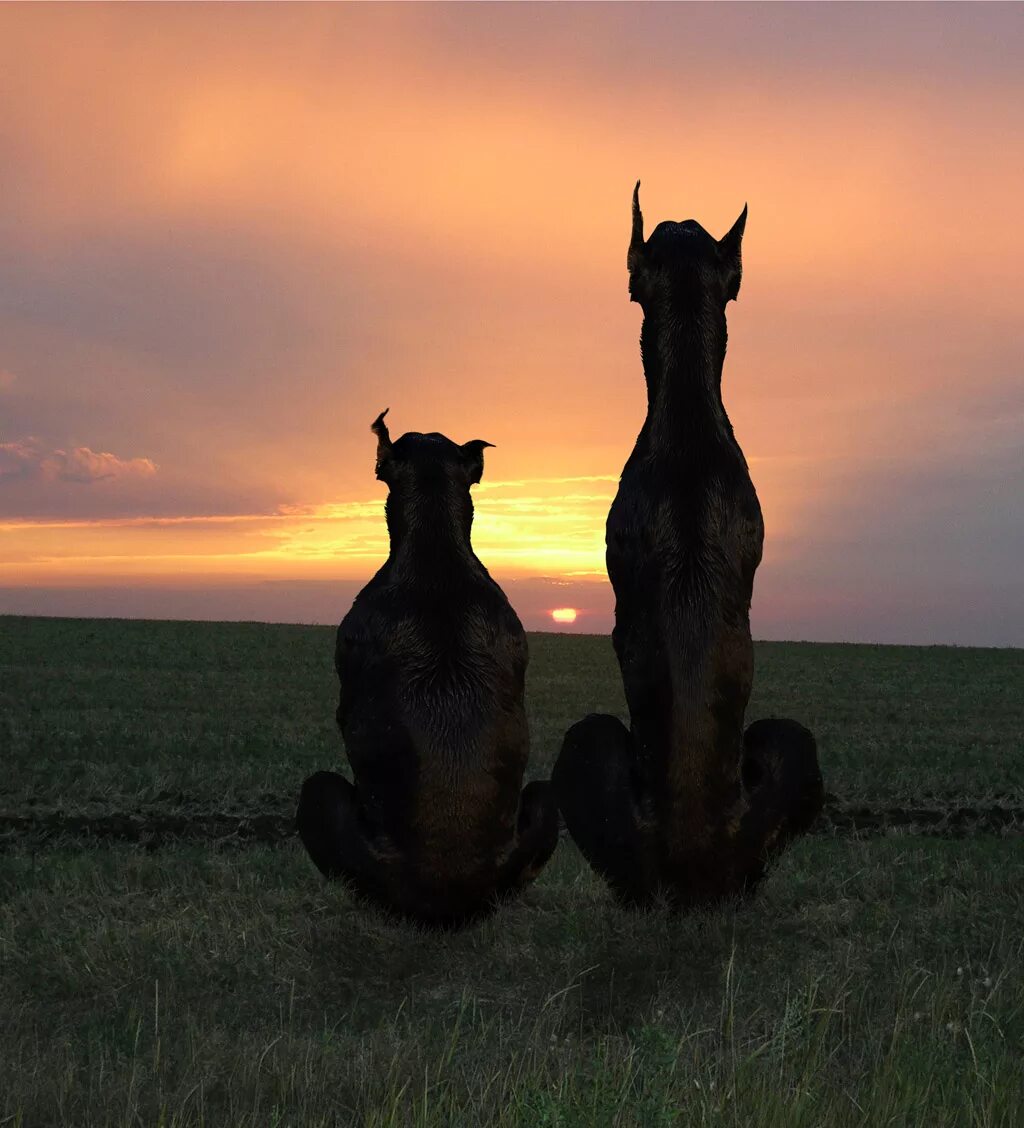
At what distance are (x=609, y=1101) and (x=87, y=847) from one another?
8.32 metres

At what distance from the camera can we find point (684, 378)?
7.33m

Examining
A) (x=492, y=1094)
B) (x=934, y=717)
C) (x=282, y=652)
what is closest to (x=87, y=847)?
(x=492, y=1094)

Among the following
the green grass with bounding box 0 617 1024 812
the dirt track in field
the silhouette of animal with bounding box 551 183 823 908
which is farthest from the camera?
the green grass with bounding box 0 617 1024 812

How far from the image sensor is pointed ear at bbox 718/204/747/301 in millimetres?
7547

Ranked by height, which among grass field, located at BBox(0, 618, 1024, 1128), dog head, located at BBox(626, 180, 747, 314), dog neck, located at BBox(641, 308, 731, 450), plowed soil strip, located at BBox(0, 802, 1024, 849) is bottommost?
plowed soil strip, located at BBox(0, 802, 1024, 849)

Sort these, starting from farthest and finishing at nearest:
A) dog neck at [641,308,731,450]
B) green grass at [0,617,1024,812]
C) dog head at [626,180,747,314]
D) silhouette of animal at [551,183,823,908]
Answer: green grass at [0,617,1024,812], dog head at [626,180,747,314], dog neck at [641,308,731,450], silhouette of animal at [551,183,823,908]

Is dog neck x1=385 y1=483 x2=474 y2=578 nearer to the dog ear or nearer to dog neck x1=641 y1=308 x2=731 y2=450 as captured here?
dog neck x1=641 y1=308 x2=731 y2=450

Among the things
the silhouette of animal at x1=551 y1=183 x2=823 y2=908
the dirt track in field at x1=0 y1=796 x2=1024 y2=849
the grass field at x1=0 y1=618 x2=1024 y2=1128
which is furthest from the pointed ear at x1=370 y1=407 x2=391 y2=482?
the dirt track in field at x1=0 y1=796 x2=1024 y2=849

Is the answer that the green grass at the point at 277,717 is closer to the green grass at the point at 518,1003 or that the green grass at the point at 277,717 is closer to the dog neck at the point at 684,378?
the green grass at the point at 518,1003

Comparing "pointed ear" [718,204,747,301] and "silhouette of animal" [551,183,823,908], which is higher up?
"pointed ear" [718,204,747,301]

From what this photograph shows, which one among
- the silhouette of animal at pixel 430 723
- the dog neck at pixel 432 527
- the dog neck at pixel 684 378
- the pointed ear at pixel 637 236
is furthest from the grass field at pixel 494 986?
the pointed ear at pixel 637 236

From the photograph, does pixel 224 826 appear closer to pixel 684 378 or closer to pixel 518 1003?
pixel 518 1003

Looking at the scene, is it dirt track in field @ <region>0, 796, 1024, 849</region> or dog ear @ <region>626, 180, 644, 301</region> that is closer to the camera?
dog ear @ <region>626, 180, 644, 301</region>

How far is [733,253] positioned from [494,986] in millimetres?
4657
